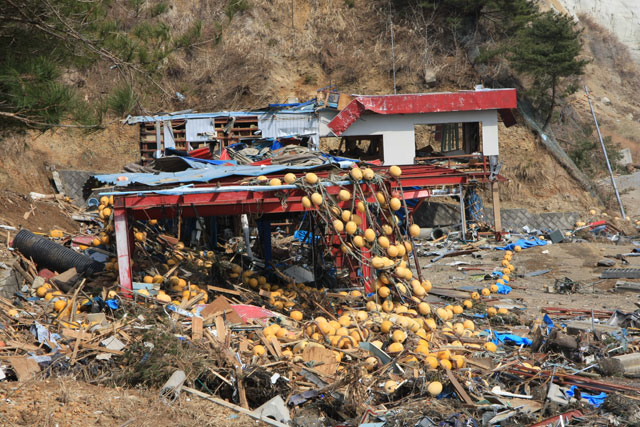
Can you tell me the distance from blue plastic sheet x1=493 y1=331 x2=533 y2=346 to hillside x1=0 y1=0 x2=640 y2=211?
1881 cm

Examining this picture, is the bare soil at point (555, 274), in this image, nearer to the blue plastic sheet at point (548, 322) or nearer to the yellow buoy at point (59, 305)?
the blue plastic sheet at point (548, 322)

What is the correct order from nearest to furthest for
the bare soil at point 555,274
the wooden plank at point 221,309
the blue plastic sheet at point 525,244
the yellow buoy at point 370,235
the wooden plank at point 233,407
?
1. the wooden plank at point 233,407
2. the wooden plank at point 221,309
3. the yellow buoy at point 370,235
4. the bare soil at point 555,274
5. the blue plastic sheet at point 525,244

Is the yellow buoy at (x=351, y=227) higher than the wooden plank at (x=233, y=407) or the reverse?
higher

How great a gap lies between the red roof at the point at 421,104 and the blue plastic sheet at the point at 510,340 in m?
14.1

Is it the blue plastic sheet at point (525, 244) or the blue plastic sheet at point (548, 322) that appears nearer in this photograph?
the blue plastic sheet at point (548, 322)

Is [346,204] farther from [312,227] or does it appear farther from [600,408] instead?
[600,408]

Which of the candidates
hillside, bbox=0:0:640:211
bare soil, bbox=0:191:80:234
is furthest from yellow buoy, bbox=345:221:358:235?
hillside, bbox=0:0:640:211

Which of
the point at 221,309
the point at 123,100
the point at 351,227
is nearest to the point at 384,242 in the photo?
the point at 351,227

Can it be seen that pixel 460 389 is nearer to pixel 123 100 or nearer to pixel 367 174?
pixel 367 174

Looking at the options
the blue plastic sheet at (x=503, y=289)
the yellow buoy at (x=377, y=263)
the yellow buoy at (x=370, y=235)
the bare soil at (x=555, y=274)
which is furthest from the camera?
the blue plastic sheet at (x=503, y=289)

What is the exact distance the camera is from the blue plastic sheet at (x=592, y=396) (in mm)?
8255

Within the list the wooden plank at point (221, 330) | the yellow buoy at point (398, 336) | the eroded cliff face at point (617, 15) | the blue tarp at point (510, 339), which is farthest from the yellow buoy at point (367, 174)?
the eroded cliff face at point (617, 15)

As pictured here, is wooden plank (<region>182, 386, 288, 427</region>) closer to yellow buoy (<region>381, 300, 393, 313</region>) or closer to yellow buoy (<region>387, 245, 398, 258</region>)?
yellow buoy (<region>381, 300, 393, 313</region>)

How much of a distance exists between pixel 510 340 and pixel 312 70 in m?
26.8
